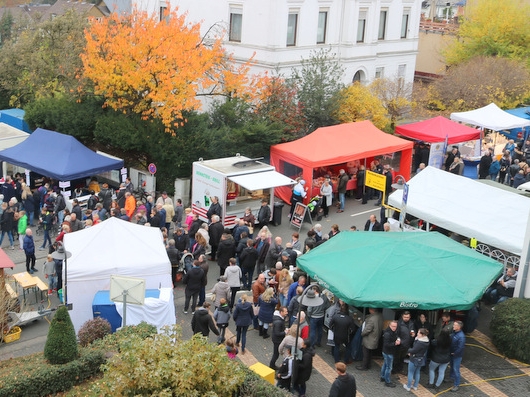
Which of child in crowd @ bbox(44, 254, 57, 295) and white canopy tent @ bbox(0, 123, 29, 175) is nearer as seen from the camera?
child in crowd @ bbox(44, 254, 57, 295)

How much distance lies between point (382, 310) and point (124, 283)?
5.11m

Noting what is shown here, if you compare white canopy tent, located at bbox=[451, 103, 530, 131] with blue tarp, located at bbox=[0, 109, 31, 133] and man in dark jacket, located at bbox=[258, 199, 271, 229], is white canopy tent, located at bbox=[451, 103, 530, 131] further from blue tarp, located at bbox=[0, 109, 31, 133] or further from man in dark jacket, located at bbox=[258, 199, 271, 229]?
blue tarp, located at bbox=[0, 109, 31, 133]

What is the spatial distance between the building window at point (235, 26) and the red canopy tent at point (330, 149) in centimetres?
899

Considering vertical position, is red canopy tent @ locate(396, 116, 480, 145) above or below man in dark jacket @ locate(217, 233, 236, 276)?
above

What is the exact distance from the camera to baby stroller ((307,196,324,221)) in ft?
70.2

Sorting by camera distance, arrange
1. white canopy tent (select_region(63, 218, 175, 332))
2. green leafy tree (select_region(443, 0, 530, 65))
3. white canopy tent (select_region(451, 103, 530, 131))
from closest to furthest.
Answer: white canopy tent (select_region(63, 218, 175, 332))
white canopy tent (select_region(451, 103, 530, 131))
green leafy tree (select_region(443, 0, 530, 65))

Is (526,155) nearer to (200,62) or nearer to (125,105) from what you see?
(200,62)

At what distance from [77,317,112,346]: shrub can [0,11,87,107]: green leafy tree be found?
16976 mm

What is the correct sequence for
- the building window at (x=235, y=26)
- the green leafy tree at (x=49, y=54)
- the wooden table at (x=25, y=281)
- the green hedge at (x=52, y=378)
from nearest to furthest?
the green hedge at (x=52, y=378)
the wooden table at (x=25, y=281)
the green leafy tree at (x=49, y=54)
the building window at (x=235, y=26)

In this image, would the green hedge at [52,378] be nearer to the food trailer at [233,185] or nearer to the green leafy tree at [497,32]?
the food trailer at [233,185]

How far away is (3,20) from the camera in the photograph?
5384cm

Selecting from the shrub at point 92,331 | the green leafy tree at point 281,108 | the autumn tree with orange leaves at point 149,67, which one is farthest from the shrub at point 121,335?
the green leafy tree at point 281,108

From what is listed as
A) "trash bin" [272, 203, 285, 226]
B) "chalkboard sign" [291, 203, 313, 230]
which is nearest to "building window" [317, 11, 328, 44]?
"trash bin" [272, 203, 285, 226]

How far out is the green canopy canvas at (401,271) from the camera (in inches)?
520
